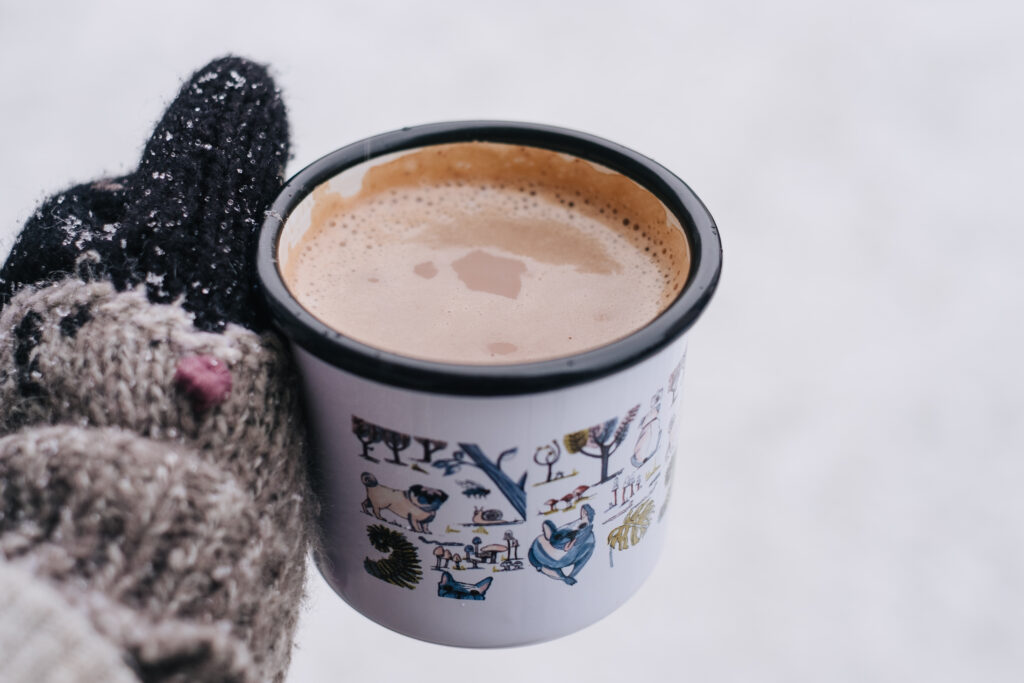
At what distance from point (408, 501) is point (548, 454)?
13 cm

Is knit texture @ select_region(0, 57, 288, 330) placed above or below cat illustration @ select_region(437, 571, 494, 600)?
above

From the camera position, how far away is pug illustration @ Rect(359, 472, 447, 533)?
0.79m

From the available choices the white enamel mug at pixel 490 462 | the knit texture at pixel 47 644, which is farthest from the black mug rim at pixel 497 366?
the knit texture at pixel 47 644

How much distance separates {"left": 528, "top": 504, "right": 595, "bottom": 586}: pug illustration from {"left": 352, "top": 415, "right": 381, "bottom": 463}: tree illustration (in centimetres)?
15

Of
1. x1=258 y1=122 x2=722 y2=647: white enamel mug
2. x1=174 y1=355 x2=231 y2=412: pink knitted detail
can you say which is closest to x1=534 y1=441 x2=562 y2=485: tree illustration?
x1=258 y1=122 x2=722 y2=647: white enamel mug

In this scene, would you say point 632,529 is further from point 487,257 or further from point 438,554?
point 487,257

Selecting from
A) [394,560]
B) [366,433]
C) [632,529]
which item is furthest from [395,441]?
[632,529]

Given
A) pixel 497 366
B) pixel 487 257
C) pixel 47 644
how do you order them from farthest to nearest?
Answer: pixel 487 257
pixel 497 366
pixel 47 644

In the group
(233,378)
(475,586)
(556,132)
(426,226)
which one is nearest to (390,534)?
(475,586)

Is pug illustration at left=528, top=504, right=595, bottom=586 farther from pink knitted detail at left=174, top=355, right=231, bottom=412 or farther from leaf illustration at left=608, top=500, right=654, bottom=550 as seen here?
pink knitted detail at left=174, top=355, right=231, bottom=412

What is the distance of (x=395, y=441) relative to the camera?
77 cm

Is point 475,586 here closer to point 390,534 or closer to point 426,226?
point 390,534

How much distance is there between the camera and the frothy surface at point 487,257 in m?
0.86

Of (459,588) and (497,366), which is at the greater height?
(497,366)
